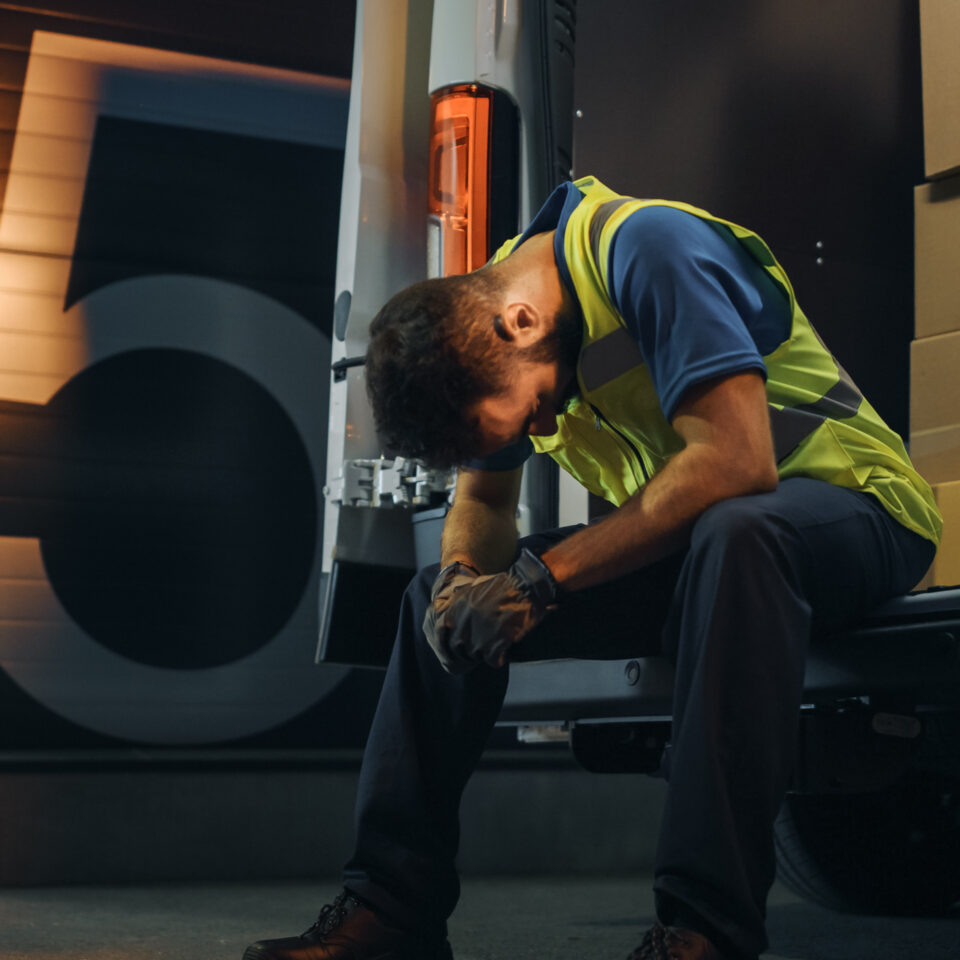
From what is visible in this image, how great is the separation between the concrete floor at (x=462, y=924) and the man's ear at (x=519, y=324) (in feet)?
3.91

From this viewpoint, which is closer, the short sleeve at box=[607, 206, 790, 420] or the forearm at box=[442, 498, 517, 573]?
the short sleeve at box=[607, 206, 790, 420]

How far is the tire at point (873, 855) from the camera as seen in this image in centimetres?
306

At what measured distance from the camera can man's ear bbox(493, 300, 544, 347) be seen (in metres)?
1.73

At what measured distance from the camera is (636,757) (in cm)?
240

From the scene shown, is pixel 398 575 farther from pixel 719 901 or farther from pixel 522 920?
pixel 719 901

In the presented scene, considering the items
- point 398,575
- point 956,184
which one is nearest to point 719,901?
point 398,575

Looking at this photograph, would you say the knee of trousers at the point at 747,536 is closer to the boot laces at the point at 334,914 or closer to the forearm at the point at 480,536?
the forearm at the point at 480,536

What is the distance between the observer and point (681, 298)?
162 centimetres

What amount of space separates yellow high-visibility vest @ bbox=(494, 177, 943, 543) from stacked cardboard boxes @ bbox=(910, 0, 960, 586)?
0.52 m

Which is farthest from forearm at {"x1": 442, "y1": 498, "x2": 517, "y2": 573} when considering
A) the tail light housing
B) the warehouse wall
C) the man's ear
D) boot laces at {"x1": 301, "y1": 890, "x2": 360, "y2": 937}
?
the warehouse wall

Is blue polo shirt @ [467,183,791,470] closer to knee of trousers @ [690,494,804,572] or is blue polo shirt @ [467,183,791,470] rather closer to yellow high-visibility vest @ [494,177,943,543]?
yellow high-visibility vest @ [494,177,943,543]

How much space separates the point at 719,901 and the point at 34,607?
297cm

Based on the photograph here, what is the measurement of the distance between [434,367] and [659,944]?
2.42 ft

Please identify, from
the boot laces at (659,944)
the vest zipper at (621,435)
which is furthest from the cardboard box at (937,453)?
the boot laces at (659,944)
